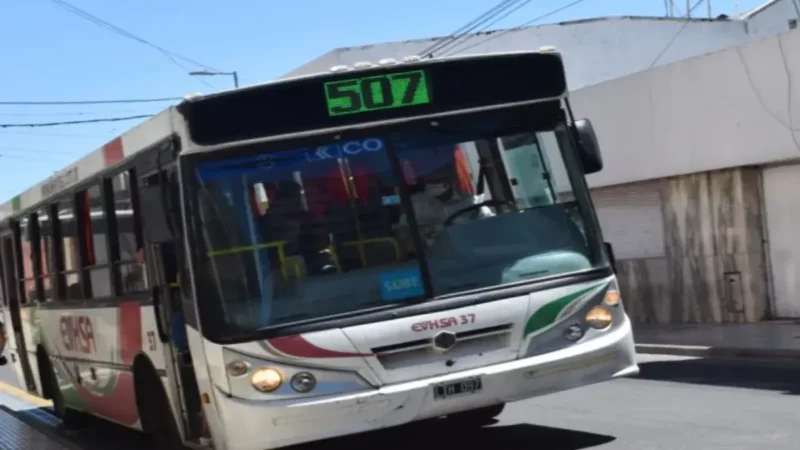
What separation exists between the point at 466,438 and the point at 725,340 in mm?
8652

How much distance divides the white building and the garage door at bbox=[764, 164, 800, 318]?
0.05 feet

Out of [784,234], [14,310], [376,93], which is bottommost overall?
[784,234]

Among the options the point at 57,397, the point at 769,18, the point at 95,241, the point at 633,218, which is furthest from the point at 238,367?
the point at 769,18

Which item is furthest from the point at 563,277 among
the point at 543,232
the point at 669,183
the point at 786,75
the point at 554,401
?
the point at 669,183

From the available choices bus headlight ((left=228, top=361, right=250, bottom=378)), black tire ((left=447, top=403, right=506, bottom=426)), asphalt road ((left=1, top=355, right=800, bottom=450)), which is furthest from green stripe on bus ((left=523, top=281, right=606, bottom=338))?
black tire ((left=447, top=403, right=506, bottom=426))

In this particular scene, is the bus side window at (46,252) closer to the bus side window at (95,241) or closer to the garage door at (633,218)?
the bus side window at (95,241)

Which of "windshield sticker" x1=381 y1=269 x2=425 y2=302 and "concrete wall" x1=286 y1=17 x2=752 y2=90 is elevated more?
"concrete wall" x1=286 y1=17 x2=752 y2=90

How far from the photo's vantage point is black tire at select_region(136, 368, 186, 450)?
360 inches

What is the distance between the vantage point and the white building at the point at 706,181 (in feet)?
61.1

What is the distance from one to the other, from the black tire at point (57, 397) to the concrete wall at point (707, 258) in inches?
433

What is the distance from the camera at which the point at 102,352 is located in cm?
1068

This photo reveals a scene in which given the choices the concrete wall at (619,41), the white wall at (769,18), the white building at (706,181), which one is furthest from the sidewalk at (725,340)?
the white wall at (769,18)

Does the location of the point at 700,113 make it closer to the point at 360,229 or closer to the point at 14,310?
the point at 14,310

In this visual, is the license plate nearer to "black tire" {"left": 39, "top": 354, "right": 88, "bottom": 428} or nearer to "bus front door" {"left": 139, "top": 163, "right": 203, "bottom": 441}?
"bus front door" {"left": 139, "top": 163, "right": 203, "bottom": 441}
